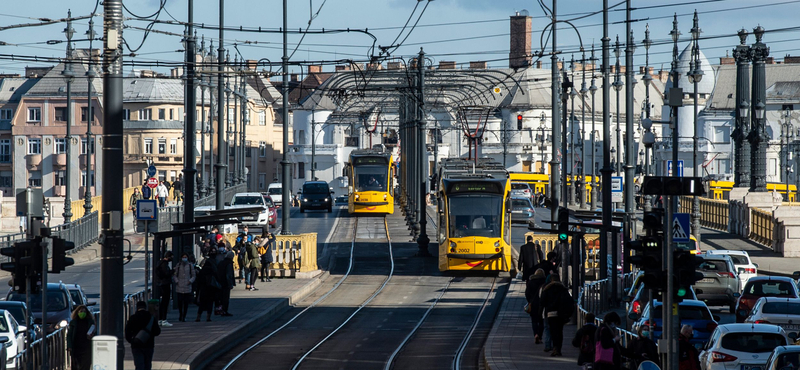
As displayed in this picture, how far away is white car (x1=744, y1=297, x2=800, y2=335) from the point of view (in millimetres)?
20391

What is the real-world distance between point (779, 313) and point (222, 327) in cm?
1061

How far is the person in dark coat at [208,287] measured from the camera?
23.4 meters

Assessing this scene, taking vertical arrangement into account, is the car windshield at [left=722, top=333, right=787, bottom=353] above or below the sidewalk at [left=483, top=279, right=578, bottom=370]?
above

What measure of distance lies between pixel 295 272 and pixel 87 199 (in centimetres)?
1544

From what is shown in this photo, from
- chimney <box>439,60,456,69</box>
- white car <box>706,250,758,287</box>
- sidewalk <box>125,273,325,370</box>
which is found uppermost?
chimney <box>439,60,456,69</box>

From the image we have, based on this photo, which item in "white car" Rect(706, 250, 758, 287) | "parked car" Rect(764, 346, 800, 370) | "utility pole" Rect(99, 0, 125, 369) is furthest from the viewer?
"white car" Rect(706, 250, 758, 287)

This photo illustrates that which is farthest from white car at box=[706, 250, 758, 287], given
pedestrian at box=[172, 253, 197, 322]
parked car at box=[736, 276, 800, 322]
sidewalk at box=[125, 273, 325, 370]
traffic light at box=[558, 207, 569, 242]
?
pedestrian at box=[172, 253, 197, 322]

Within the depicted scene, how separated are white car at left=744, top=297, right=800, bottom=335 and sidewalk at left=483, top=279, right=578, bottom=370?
11.3 ft

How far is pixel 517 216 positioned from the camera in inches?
2224

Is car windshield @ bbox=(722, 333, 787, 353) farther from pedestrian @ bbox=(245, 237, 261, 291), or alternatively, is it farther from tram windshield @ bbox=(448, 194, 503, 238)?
tram windshield @ bbox=(448, 194, 503, 238)

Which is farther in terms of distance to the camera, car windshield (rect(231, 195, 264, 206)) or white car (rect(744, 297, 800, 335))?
car windshield (rect(231, 195, 264, 206))

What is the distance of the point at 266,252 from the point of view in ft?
105

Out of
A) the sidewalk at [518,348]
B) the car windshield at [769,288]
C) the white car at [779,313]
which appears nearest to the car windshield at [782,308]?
the white car at [779,313]

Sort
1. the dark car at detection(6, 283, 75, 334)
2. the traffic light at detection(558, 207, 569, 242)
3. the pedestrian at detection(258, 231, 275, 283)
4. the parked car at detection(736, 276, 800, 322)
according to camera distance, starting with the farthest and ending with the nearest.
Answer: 1. the pedestrian at detection(258, 231, 275, 283)
2. the parked car at detection(736, 276, 800, 322)
3. the traffic light at detection(558, 207, 569, 242)
4. the dark car at detection(6, 283, 75, 334)
